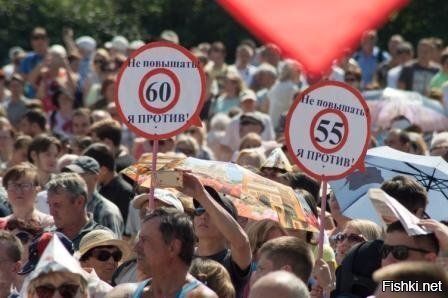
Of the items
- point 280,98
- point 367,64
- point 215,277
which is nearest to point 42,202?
point 215,277

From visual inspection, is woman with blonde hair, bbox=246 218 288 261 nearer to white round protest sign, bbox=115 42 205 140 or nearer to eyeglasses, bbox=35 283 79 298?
white round protest sign, bbox=115 42 205 140

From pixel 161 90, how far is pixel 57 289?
115 inches

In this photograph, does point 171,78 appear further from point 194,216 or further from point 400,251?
point 400,251

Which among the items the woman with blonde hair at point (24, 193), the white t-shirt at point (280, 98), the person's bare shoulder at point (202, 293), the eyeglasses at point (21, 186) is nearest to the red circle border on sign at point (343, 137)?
the person's bare shoulder at point (202, 293)

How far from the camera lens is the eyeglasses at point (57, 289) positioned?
728 centimetres

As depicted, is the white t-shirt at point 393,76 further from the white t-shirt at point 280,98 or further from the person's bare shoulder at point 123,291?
the person's bare shoulder at point 123,291

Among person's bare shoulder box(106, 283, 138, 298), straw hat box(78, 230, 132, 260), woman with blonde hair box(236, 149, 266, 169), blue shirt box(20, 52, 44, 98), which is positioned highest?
person's bare shoulder box(106, 283, 138, 298)

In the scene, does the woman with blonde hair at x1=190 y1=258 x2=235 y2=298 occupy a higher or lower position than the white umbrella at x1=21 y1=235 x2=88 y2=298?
lower

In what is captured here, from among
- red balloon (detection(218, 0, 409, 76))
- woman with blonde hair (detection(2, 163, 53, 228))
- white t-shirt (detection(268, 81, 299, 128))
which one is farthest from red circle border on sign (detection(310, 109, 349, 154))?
red balloon (detection(218, 0, 409, 76))

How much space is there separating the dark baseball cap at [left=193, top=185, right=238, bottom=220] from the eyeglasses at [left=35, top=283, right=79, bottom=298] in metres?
2.02

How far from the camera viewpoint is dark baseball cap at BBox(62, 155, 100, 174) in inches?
477

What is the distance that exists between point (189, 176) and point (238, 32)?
63.5 feet

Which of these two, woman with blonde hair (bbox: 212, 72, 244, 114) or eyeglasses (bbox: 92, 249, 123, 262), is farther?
woman with blonde hair (bbox: 212, 72, 244, 114)

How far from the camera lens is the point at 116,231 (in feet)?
37.4
